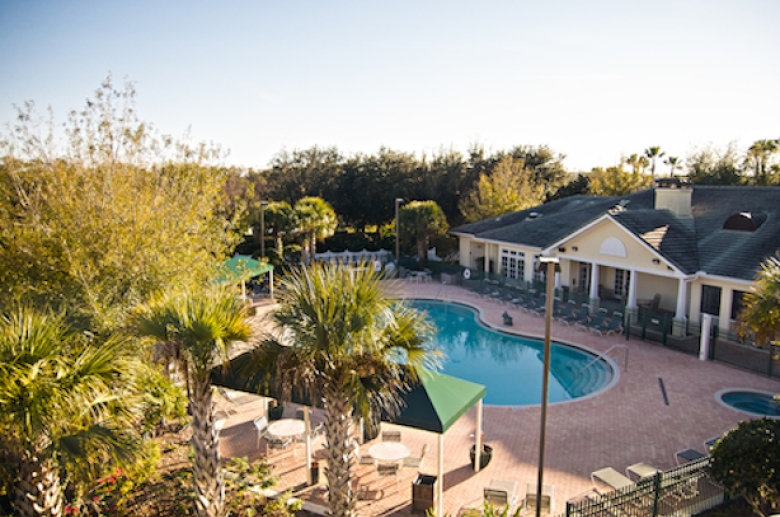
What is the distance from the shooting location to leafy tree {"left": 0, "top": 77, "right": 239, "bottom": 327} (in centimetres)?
1105

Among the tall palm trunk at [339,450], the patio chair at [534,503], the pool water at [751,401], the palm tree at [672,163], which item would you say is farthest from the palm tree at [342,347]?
the palm tree at [672,163]

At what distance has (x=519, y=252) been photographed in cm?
3153

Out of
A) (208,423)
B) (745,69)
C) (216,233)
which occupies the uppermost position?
(745,69)

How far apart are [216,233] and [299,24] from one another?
1026 centimetres

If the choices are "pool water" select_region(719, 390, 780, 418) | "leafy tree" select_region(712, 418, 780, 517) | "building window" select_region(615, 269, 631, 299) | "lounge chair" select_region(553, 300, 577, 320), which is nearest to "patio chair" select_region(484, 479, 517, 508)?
"leafy tree" select_region(712, 418, 780, 517)

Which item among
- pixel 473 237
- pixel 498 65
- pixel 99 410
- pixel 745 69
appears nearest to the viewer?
pixel 99 410

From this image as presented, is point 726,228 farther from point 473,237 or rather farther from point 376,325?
point 376,325

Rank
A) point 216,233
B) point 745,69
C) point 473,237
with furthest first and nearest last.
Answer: point 473,237, point 745,69, point 216,233

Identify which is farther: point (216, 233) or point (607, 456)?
point (216, 233)

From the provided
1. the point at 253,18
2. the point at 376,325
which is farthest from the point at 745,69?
the point at 376,325

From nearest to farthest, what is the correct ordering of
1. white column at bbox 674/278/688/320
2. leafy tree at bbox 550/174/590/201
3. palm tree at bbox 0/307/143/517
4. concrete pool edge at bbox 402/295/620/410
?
palm tree at bbox 0/307/143/517 < concrete pool edge at bbox 402/295/620/410 < white column at bbox 674/278/688/320 < leafy tree at bbox 550/174/590/201

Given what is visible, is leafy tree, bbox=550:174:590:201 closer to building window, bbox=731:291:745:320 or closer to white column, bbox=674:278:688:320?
white column, bbox=674:278:688:320

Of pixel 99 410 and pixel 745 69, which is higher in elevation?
pixel 745 69

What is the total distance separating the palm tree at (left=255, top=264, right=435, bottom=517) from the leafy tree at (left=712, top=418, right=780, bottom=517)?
18.9ft
